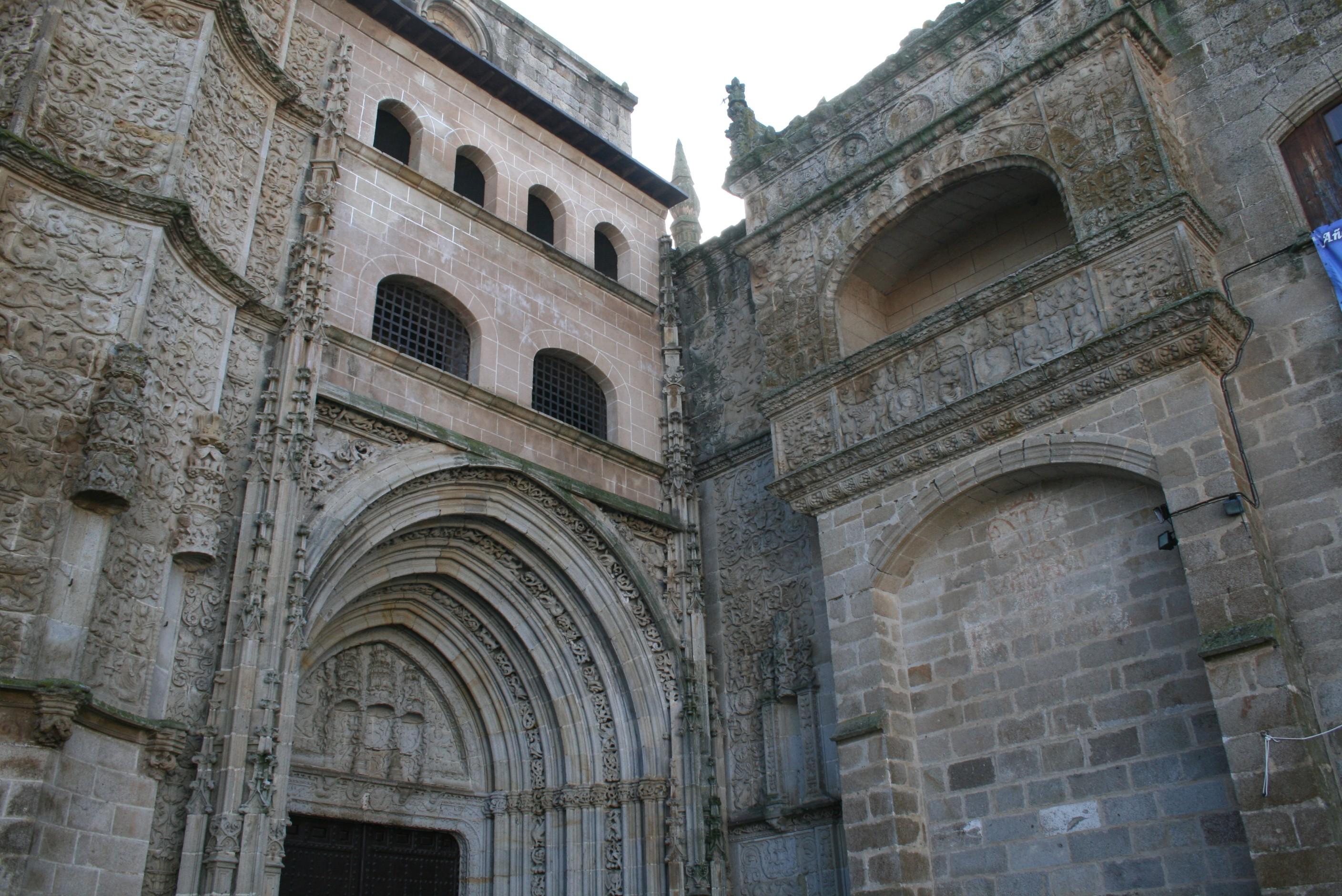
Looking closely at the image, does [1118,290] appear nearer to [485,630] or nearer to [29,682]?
[485,630]

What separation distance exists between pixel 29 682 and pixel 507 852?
6.03m

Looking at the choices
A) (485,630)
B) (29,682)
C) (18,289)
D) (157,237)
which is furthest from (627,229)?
(29,682)

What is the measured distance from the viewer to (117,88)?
9922 millimetres

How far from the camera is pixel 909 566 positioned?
11.3 m

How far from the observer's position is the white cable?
25.7ft

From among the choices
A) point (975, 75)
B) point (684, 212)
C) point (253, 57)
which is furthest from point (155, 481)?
point (684, 212)

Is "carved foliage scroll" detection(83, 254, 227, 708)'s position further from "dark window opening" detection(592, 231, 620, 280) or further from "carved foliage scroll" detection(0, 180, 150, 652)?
"dark window opening" detection(592, 231, 620, 280)

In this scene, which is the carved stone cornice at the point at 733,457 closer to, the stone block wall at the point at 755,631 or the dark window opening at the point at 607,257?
the stone block wall at the point at 755,631

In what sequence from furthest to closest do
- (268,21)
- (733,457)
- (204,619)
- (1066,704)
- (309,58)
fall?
(733,457) < (309,58) < (268,21) < (1066,704) < (204,619)

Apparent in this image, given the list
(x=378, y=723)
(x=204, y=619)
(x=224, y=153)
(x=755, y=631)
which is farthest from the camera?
(x=755, y=631)

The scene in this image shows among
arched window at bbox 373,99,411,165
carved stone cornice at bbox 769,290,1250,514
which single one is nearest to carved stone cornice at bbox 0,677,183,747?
carved stone cornice at bbox 769,290,1250,514

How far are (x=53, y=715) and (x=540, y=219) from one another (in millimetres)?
9497

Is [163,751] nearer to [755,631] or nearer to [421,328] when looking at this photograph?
[421,328]

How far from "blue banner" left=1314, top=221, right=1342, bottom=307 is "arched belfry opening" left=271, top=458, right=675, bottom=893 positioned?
719cm
